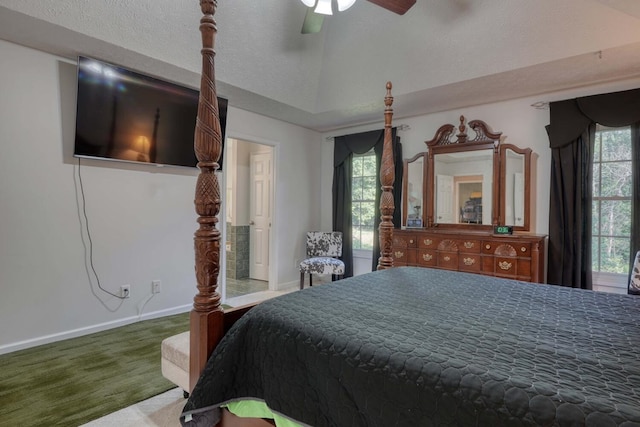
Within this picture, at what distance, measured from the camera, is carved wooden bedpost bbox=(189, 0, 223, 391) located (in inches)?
55.1

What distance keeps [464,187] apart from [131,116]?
3.44 meters

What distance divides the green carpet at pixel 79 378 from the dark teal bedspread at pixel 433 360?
3.51 ft

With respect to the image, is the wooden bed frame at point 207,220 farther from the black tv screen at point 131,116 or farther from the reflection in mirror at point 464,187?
the reflection in mirror at point 464,187

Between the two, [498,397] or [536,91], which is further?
[536,91]

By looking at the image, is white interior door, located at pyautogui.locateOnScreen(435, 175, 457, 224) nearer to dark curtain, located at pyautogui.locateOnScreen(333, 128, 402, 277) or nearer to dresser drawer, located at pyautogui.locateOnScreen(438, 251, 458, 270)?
dresser drawer, located at pyautogui.locateOnScreen(438, 251, 458, 270)

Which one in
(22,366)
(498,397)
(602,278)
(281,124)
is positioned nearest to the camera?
(498,397)

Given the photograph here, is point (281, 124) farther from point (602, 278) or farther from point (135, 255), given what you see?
point (602, 278)

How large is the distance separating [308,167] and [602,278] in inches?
143

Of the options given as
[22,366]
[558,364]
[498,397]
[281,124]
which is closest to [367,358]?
[498,397]

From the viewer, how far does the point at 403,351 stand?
3.23 ft

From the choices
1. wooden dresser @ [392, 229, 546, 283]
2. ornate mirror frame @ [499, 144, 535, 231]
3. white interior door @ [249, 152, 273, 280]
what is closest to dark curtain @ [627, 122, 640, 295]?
wooden dresser @ [392, 229, 546, 283]

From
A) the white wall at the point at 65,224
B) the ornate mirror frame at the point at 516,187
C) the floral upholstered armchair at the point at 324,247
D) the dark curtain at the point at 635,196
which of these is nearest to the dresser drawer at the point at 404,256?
the floral upholstered armchair at the point at 324,247

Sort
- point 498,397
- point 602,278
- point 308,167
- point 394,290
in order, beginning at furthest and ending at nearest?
point 308,167
point 602,278
point 394,290
point 498,397

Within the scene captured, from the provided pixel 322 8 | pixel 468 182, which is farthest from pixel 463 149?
pixel 322 8
